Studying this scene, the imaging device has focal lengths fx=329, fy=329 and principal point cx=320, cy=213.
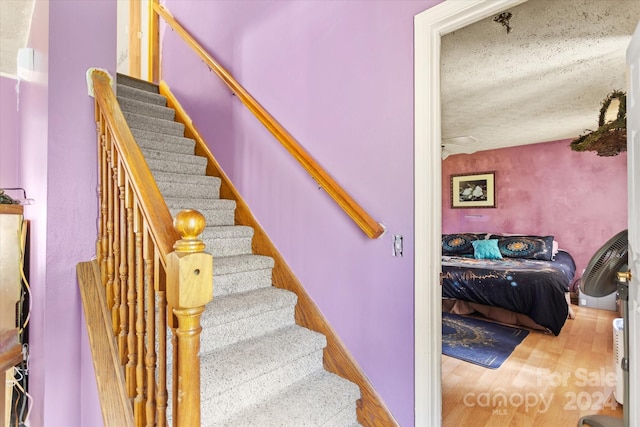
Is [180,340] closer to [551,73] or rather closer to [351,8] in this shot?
[351,8]

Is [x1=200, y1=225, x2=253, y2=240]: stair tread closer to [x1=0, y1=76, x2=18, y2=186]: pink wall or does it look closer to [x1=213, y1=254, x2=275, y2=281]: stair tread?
[x1=213, y1=254, x2=275, y2=281]: stair tread

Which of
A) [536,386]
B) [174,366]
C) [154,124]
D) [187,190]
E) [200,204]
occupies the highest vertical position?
[154,124]

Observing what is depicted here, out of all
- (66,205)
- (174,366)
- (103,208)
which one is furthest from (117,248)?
(174,366)

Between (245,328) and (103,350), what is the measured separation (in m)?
0.65

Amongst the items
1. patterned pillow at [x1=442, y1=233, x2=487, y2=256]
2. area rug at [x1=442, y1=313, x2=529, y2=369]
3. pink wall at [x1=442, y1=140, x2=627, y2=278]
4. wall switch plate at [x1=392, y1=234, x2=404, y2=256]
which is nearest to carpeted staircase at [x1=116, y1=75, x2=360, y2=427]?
wall switch plate at [x1=392, y1=234, x2=404, y2=256]

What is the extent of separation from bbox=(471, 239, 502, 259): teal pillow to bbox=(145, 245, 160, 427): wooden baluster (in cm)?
458

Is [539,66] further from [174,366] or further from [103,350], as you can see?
[103,350]

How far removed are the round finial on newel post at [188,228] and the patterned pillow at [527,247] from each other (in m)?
4.94

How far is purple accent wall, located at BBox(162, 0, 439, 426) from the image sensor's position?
1.54 meters

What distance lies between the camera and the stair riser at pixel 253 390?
1.32 metres

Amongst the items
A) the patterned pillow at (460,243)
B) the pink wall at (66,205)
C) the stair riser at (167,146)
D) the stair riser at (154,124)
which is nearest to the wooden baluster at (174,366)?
the pink wall at (66,205)

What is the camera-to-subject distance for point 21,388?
5.69 ft

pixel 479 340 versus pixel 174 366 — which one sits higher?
pixel 174 366

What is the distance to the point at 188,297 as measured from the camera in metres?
0.75
